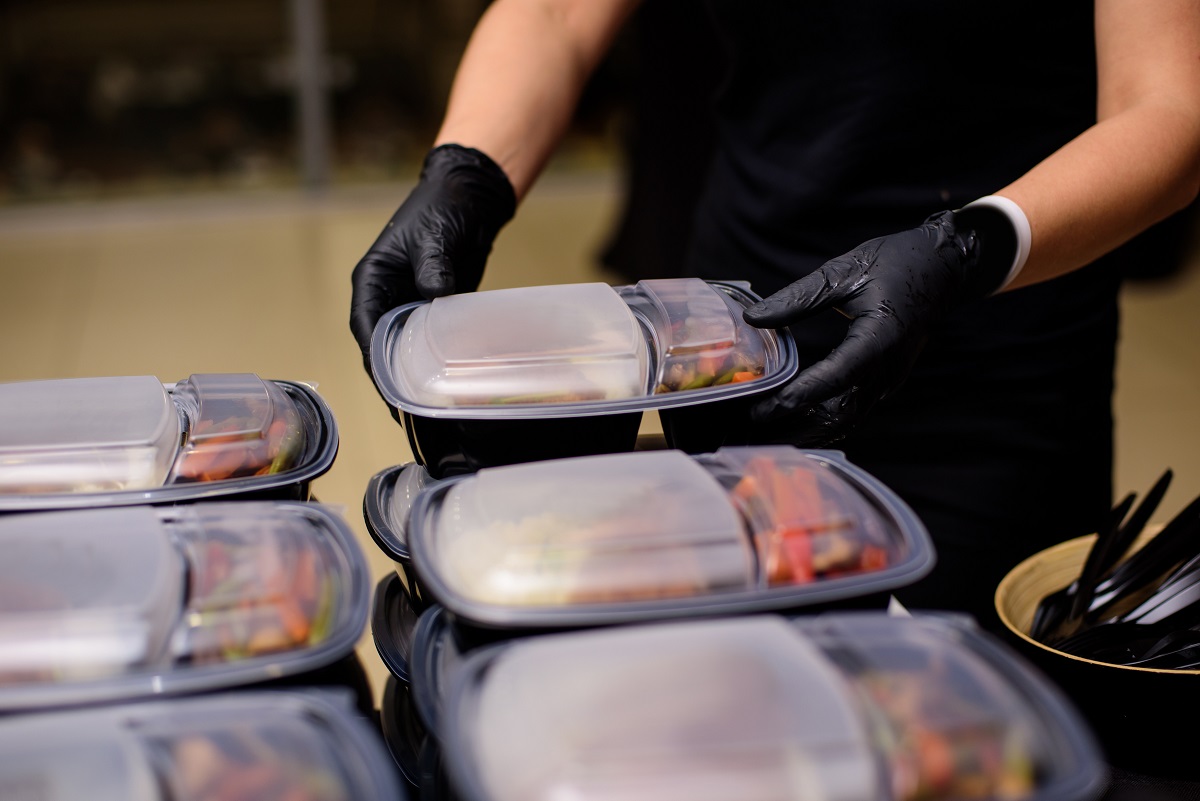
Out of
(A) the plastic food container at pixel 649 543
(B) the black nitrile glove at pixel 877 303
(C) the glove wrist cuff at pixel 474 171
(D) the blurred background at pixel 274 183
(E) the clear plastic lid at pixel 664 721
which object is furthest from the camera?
(D) the blurred background at pixel 274 183

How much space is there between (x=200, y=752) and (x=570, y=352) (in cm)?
37

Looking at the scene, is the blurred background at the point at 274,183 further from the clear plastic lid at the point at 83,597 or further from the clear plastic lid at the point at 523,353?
the clear plastic lid at the point at 83,597

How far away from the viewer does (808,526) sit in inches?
24.2

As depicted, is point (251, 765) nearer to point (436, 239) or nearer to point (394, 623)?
point (394, 623)

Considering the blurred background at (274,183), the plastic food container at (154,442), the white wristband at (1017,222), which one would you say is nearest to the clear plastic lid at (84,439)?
the plastic food container at (154,442)

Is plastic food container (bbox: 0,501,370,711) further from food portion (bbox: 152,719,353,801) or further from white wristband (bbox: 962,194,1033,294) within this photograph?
white wristband (bbox: 962,194,1033,294)

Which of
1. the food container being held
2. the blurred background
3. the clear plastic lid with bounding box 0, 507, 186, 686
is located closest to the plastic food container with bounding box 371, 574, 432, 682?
the food container being held

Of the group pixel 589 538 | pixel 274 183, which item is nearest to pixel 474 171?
pixel 589 538

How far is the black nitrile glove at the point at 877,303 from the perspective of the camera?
2.68 ft

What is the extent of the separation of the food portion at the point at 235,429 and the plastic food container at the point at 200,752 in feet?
0.69

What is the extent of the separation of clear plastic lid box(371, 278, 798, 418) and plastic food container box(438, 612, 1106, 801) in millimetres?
236

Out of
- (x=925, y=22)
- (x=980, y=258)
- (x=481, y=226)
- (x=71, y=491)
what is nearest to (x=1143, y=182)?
(x=980, y=258)

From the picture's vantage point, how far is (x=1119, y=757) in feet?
2.43

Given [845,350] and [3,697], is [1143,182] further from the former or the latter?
[3,697]
